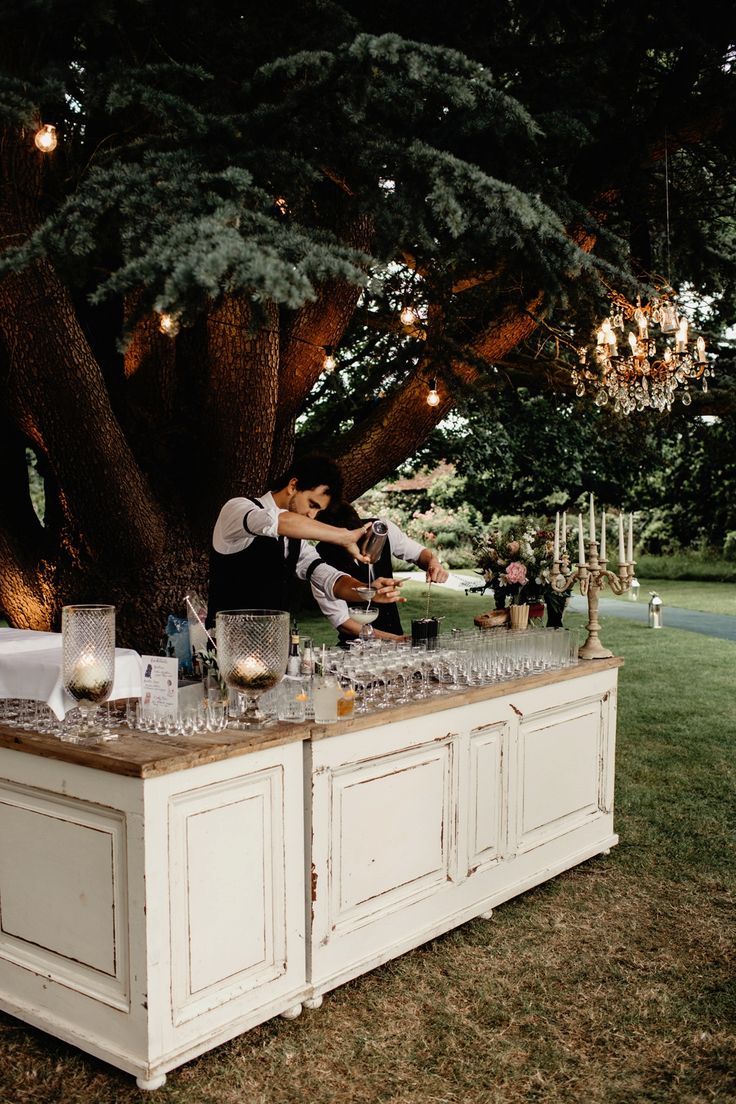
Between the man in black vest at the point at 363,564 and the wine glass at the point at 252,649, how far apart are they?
127 centimetres

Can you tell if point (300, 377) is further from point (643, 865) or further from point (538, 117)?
point (643, 865)

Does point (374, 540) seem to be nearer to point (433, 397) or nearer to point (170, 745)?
point (170, 745)

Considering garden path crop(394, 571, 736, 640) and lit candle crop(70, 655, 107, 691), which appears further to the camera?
garden path crop(394, 571, 736, 640)

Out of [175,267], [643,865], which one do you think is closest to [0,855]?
[175,267]

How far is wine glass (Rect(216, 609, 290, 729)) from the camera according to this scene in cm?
265

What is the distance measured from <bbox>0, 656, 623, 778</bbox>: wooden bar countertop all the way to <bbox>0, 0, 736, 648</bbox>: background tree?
3.65 ft

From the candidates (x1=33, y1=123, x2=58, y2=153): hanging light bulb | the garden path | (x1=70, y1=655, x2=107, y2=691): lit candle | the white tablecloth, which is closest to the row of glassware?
the white tablecloth

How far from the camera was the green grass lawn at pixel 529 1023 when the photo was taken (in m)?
2.47

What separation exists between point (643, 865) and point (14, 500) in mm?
4710

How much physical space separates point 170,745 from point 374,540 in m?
1.13

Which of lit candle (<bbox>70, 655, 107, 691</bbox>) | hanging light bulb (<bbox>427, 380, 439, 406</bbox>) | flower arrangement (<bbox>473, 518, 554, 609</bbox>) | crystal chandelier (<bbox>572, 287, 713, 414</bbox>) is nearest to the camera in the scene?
lit candle (<bbox>70, 655, 107, 691</bbox>)

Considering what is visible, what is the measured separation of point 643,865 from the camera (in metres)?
4.12

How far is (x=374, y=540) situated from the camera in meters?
3.34

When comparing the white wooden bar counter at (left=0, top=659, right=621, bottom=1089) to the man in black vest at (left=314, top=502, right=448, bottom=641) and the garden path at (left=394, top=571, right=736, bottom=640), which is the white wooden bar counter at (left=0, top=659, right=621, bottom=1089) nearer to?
the man in black vest at (left=314, top=502, right=448, bottom=641)
